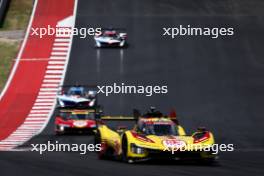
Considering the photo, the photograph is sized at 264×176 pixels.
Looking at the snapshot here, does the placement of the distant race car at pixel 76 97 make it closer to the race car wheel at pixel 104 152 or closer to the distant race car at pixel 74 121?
the distant race car at pixel 74 121

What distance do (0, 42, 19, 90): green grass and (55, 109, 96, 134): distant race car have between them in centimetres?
813

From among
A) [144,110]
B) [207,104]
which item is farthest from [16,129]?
[207,104]

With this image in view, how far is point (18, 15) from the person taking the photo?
57812 mm

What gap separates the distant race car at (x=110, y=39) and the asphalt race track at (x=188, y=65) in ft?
1.70

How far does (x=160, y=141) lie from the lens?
2144 centimetres

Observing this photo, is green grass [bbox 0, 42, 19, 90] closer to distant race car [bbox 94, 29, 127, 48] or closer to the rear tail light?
distant race car [bbox 94, 29, 127, 48]

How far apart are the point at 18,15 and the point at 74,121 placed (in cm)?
2275

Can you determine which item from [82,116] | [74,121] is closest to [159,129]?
[74,121]

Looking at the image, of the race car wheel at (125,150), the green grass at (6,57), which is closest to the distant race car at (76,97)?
the green grass at (6,57)

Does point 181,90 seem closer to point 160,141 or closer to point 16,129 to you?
point 16,129

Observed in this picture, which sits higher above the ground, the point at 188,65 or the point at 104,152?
the point at 188,65

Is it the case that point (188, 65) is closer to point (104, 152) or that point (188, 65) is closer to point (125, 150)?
point (104, 152)

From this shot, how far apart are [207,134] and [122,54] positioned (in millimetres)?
28326

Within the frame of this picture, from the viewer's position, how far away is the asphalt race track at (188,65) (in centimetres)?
3688
